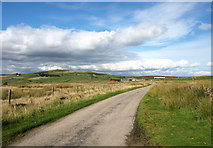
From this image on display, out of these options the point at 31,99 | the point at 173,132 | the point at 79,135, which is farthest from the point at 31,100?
the point at 173,132

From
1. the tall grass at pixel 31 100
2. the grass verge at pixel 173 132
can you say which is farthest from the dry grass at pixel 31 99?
the grass verge at pixel 173 132

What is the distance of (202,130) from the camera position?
6102 mm

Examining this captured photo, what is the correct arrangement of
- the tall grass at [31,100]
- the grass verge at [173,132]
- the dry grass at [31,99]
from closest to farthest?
the grass verge at [173,132] < the tall grass at [31,100] < the dry grass at [31,99]

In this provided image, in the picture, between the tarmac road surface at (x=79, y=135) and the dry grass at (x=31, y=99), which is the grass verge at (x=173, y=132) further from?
the dry grass at (x=31, y=99)

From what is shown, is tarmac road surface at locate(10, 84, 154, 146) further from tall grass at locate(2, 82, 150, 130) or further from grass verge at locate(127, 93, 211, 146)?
tall grass at locate(2, 82, 150, 130)

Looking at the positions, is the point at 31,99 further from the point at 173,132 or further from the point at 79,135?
the point at 173,132

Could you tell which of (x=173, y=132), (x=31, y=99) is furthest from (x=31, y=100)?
(x=173, y=132)

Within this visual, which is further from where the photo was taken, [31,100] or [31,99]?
[31,99]

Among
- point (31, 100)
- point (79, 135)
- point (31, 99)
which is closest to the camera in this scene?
point (79, 135)

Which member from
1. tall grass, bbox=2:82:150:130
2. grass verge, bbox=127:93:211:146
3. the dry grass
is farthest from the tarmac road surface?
the dry grass

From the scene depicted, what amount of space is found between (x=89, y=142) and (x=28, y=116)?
20.7 ft

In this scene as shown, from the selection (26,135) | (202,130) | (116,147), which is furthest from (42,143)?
(202,130)

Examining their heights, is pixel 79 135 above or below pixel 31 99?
above

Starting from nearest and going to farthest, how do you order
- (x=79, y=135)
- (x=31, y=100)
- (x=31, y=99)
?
1. (x=79, y=135)
2. (x=31, y=100)
3. (x=31, y=99)
